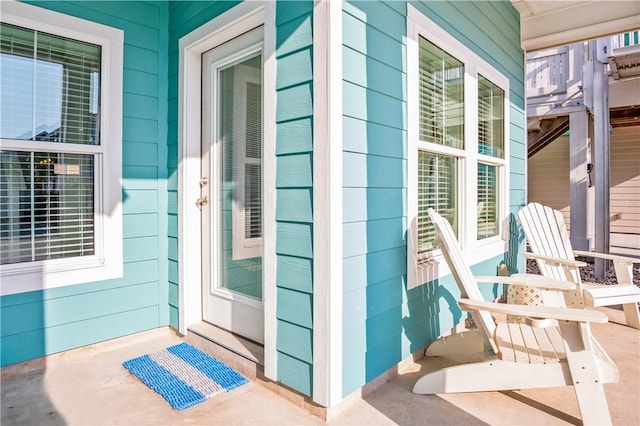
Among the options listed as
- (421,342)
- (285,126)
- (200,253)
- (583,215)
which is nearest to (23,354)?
(200,253)

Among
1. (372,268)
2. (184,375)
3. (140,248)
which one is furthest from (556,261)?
(140,248)

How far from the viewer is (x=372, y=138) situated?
6.61ft

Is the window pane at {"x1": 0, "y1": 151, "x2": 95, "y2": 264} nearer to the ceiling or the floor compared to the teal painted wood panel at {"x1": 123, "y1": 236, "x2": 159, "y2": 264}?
nearer to the ceiling

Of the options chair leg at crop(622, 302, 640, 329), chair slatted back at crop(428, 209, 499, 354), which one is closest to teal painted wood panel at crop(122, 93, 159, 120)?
chair slatted back at crop(428, 209, 499, 354)

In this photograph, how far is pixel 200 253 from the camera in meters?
2.73

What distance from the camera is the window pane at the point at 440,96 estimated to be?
2.52 meters

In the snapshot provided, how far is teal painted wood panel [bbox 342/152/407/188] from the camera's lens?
1.86 meters

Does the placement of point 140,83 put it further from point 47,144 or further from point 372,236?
point 372,236

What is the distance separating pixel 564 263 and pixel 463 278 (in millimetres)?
1385

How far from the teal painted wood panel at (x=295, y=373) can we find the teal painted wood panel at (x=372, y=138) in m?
1.08

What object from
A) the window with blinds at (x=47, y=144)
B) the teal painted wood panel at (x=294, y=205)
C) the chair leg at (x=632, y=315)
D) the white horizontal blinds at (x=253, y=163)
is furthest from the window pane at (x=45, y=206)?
the chair leg at (x=632, y=315)

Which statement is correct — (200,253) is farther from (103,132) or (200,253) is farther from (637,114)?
(637,114)

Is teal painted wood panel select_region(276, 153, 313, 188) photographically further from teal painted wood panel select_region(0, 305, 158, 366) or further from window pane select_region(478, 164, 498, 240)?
window pane select_region(478, 164, 498, 240)

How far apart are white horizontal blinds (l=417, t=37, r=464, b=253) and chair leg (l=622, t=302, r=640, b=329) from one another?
1.66m
